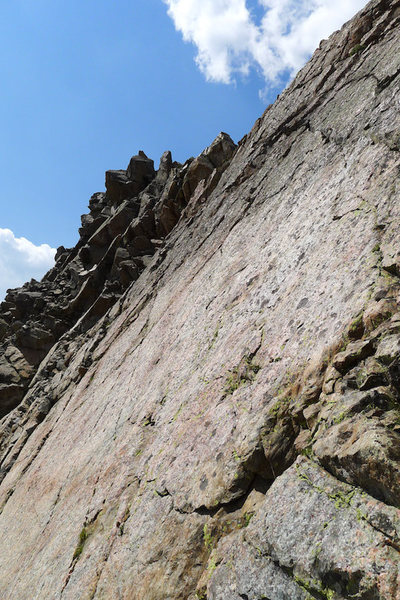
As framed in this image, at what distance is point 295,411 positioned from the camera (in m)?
6.91

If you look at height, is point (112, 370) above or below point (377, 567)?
above

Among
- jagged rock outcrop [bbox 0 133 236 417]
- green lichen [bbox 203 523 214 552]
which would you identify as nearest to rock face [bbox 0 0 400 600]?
green lichen [bbox 203 523 214 552]

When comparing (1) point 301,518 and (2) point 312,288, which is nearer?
(1) point 301,518

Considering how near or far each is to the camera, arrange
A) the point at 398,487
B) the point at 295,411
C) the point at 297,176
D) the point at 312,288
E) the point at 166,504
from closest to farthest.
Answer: the point at 398,487, the point at 295,411, the point at 166,504, the point at 312,288, the point at 297,176

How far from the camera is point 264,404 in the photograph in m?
7.71

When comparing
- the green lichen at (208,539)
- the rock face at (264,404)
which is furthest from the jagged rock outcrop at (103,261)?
the green lichen at (208,539)

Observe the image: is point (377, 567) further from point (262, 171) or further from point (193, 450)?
point (262, 171)

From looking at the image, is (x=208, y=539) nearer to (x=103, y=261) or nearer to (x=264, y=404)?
(x=264, y=404)

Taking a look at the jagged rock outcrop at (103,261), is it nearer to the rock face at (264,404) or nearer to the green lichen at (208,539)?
the rock face at (264,404)

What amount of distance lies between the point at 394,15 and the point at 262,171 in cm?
769

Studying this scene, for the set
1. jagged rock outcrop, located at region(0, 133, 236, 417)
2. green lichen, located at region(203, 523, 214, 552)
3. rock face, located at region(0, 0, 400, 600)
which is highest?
jagged rock outcrop, located at region(0, 133, 236, 417)

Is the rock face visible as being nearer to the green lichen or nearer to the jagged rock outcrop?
the green lichen

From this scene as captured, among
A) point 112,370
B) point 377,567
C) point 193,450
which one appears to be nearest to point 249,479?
point 193,450

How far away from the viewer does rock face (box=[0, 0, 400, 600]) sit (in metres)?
5.40
